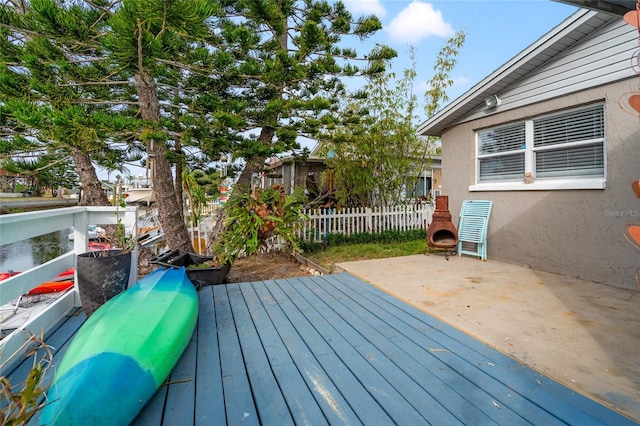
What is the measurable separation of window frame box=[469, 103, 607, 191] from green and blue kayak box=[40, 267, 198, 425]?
15.9 feet

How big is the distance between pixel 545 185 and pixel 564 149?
21.2 inches

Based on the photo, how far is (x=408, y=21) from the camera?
26.0 ft

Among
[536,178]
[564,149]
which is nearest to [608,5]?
[564,149]

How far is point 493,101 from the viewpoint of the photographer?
4898mm

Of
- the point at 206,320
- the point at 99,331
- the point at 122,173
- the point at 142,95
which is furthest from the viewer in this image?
the point at 122,173

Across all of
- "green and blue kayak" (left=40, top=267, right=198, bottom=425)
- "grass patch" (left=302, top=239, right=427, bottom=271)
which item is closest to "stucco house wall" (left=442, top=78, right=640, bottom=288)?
"grass patch" (left=302, top=239, right=427, bottom=271)

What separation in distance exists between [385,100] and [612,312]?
6907mm

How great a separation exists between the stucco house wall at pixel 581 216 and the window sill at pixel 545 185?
2.4 inches

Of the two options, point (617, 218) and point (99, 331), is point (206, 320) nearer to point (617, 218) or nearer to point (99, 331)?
point (99, 331)

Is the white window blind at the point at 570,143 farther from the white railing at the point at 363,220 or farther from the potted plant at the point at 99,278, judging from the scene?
the potted plant at the point at 99,278

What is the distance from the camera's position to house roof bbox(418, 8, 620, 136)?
3613mm

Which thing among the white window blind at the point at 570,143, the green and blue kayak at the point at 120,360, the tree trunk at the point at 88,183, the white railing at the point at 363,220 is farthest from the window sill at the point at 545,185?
the tree trunk at the point at 88,183

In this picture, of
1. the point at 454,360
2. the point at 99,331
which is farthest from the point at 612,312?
the point at 99,331

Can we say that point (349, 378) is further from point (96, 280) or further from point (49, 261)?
point (49, 261)
